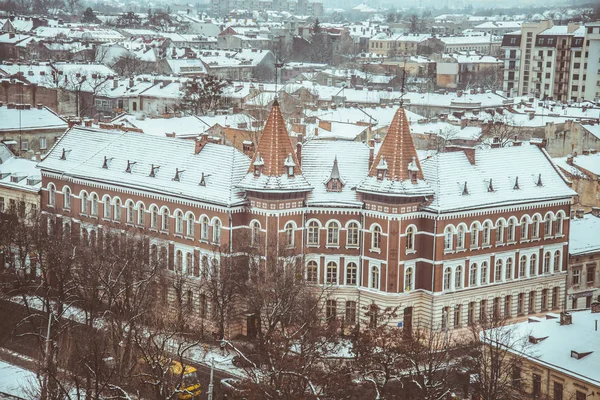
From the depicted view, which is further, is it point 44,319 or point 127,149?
point 127,149

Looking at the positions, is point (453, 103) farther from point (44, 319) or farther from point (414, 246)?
point (44, 319)

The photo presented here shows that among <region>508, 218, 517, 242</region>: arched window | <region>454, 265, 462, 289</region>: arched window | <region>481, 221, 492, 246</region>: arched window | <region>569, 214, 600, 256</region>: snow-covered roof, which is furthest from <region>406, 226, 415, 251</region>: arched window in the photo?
<region>569, 214, 600, 256</region>: snow-covered roof

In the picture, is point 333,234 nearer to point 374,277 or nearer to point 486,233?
point 374,277

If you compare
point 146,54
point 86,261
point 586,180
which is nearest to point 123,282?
point 86,261

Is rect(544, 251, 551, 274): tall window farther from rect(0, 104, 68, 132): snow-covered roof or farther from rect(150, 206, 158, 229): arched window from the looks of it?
rect(0, 104, 68, 132): snow-covered roof

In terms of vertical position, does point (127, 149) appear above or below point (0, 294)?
above

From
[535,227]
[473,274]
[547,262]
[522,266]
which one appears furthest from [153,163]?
[547,262]
